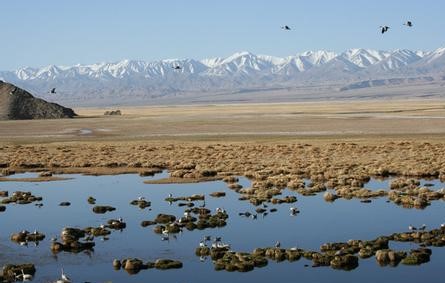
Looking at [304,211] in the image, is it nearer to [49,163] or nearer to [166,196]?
[166,196]

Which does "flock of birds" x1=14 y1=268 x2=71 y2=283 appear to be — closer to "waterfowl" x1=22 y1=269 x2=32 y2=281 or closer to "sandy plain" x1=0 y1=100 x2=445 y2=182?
"waterfowl" x1=22 y1=269 x2=32 y2=281

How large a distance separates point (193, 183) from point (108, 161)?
49.7ft

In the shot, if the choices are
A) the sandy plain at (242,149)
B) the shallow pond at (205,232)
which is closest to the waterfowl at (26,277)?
the shallow pond at (205,232)

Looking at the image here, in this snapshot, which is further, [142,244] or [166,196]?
[166,196]

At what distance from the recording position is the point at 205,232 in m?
31.4

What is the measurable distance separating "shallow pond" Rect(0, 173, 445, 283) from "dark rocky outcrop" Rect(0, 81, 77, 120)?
9883cm

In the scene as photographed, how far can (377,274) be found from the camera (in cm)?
2403

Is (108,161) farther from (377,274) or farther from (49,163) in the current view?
(377,274)

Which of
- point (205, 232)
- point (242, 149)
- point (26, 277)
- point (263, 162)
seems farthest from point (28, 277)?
point (242, 149)

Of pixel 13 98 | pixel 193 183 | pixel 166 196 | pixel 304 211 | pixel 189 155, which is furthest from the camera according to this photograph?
pixel 13 98

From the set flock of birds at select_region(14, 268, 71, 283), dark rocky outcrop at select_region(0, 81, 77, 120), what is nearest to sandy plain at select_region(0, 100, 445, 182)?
flock of birds at select_region(14, 268, 71, 283)

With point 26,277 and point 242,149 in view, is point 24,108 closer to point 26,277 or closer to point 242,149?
point 242,149

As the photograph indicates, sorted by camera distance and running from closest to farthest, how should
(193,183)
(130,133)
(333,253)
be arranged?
(333,253), (193,183), (130,133)

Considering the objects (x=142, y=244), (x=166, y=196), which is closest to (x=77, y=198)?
(x=166, y=196)
